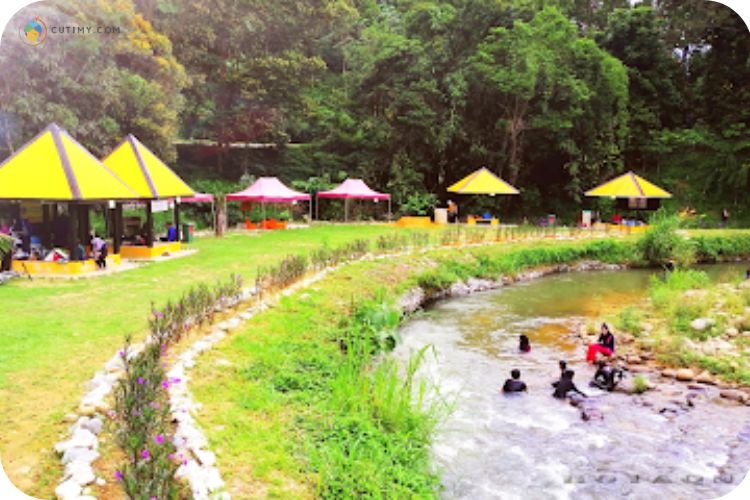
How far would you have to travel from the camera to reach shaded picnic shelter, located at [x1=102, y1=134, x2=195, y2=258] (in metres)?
14.4

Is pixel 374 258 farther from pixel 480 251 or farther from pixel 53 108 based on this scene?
pixel 53 108

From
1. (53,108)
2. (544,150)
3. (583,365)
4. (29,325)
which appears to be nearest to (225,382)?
(29,325)

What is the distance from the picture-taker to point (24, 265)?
11.7 metres

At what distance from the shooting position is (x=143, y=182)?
47.6ft

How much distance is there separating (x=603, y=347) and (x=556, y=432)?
3287mm

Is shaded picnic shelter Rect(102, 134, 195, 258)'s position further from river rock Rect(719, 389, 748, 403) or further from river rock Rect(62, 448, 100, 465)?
river rock Rect(719, 389, 748, 403)

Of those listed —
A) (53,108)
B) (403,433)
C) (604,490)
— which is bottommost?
(604,490)

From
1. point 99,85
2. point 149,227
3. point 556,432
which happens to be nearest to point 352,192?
point 149,227

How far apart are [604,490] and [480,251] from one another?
39.9 feet

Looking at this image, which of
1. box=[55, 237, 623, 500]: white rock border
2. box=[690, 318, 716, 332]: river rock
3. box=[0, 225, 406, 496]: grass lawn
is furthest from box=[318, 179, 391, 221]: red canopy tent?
box=[55, 237, 623, 500]: white rock border

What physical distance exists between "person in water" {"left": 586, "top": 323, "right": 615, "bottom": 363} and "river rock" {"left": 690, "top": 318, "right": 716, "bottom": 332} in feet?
5.59

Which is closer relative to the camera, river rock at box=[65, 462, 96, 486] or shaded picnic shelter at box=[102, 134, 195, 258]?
river rock at box=[65, 462, 96, 486]

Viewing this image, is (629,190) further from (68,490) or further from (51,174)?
(68,490)

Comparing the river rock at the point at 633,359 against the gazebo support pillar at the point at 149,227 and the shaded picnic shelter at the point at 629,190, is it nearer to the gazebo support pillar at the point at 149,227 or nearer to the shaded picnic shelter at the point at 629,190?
the gazebo support pillar at the point at 149,227
